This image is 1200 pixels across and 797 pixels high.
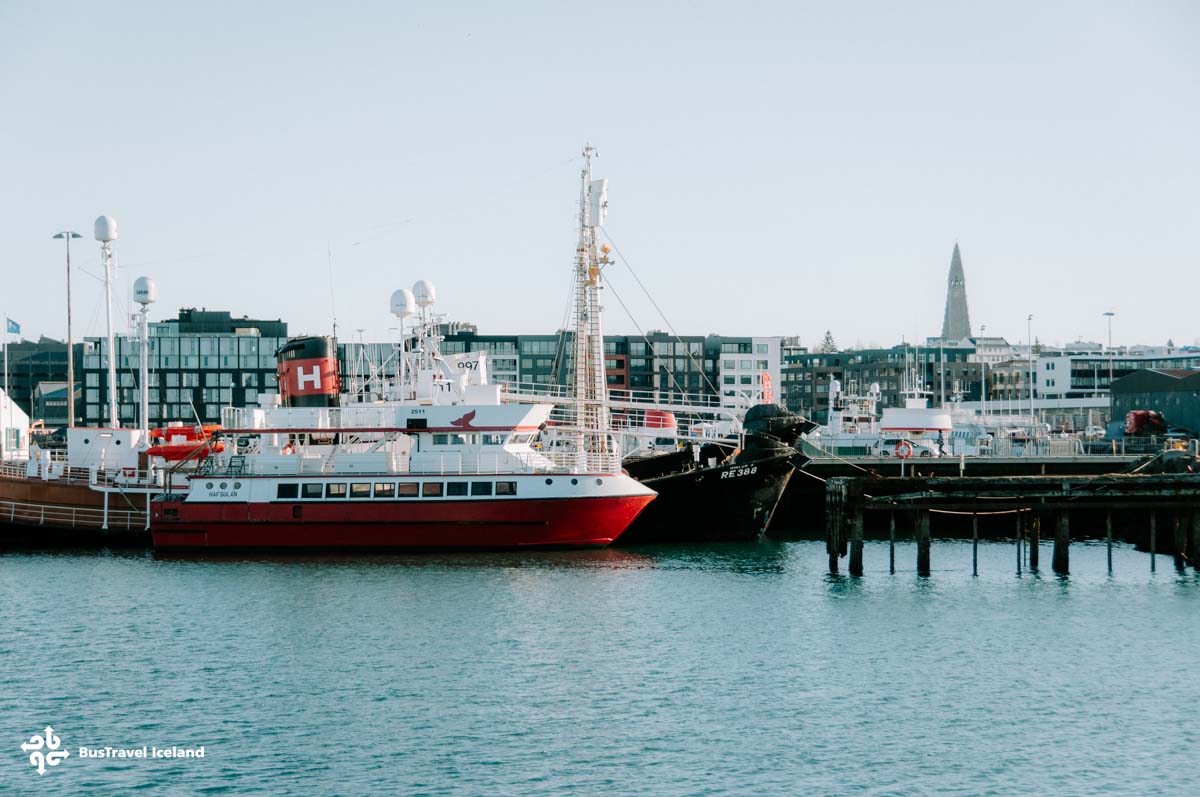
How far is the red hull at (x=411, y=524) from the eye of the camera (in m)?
59.2

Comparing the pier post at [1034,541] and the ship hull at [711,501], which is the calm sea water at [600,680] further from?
the ship hull at [711,501]

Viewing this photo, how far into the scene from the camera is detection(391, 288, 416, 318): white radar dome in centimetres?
6366

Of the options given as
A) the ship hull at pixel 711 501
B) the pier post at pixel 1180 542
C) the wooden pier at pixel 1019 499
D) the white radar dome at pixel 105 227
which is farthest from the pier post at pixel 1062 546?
the white radar dome at pixel 105 227

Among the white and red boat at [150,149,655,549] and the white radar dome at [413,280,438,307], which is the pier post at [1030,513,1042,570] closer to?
the white and red boat at [150,149,655,549]

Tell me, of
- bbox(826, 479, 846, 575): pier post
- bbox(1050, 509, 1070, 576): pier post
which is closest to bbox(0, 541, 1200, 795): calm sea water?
bbox(1050, 509, 1070, 576): pier post

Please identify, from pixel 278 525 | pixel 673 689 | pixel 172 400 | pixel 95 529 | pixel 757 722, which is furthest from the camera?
pixel 172 400

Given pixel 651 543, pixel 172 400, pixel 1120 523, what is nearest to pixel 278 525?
pixel 651 543

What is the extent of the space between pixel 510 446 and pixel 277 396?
1556 cm

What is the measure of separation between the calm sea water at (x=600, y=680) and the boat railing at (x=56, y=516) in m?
8.75

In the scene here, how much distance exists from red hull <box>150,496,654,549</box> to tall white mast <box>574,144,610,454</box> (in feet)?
19.1

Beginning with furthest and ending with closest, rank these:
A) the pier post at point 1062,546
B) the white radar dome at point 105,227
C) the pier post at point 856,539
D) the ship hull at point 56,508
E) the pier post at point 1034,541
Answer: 1. the white radar dome at point 105,227
2. the ship hull at point 56,508
3. the pier post at point 1034,541
4. the pier post at point 1062,546
5. the pier post at point 856,539

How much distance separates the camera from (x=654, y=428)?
66.8m

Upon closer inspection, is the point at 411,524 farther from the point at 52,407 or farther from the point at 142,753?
the point at 52,407

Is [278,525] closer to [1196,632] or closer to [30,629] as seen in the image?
[30,629]
